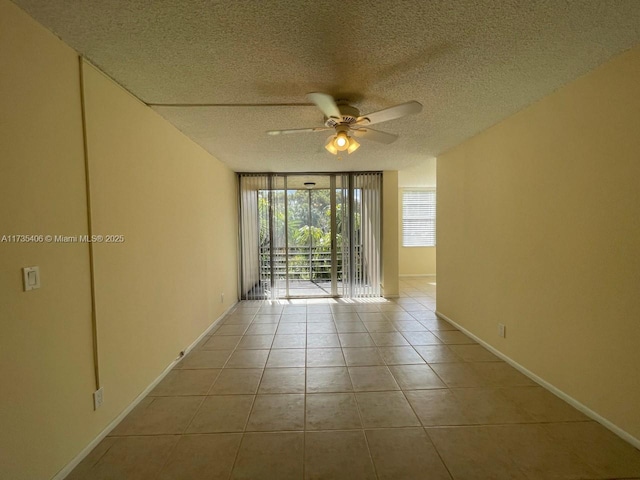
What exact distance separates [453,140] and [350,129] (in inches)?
62.9

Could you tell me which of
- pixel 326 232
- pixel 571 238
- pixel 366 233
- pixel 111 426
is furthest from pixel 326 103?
pixel 326 232

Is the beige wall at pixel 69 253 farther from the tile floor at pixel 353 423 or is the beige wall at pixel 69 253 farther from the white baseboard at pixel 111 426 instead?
the tile floor at pixel 353 423

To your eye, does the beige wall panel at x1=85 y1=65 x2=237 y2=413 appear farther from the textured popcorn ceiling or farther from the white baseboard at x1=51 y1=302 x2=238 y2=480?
the textured popcorn ceiling

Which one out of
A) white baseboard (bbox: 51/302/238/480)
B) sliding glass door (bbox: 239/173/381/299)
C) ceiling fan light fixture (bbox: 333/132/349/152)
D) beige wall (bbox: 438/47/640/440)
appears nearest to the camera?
white baseboard (bbox: 51/302/238/480)

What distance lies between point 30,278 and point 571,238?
3.11 m

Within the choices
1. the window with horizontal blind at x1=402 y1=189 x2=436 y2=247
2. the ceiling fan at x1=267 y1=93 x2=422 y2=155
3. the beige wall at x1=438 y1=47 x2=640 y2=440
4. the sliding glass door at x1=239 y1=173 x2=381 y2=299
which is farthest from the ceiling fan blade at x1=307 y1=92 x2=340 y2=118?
the window with horizontal blind at x1=402 y1=189 x2=436 y2=247

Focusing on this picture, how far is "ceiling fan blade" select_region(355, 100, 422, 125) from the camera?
5.54ft

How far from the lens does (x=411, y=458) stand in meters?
1.49

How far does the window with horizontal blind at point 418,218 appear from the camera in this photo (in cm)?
696

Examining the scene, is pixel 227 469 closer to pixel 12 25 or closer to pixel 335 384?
pixel 335 384

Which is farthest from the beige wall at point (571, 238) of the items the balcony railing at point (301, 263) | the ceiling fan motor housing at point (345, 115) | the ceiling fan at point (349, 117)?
the balcony railing at point (301, 263)

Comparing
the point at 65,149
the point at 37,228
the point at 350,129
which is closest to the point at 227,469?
the point at 37,228

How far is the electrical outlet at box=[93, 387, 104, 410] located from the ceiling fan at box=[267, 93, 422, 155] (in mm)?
2110

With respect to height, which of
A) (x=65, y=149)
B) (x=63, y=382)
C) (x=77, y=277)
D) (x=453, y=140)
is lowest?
(x=63, y=382)
